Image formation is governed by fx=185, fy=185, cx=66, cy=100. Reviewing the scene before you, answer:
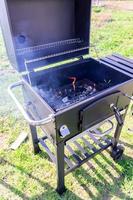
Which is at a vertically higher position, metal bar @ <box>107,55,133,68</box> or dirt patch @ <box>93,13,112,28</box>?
metal bar @ <box>107,55,133,68</box>

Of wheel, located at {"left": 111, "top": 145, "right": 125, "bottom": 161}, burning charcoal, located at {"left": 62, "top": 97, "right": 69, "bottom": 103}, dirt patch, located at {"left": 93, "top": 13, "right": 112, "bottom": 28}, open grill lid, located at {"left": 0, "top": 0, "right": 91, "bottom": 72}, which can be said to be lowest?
wheel, located at {"left": 111, "top": 145, "right": 125, "bottom": 161}

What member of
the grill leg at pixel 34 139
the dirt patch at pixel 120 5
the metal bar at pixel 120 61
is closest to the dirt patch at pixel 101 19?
the dirt patch at pixel 120 5

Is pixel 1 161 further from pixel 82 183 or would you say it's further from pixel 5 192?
pixel 82 183

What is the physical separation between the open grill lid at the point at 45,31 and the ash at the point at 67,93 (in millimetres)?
230

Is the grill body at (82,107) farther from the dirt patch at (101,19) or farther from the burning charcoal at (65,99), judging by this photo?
the dirt patch at (101,19)

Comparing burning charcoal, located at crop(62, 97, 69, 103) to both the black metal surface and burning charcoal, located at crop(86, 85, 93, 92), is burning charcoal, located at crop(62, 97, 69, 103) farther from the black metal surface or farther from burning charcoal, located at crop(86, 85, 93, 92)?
the black metal surface

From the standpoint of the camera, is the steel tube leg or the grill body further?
the steel tube leg

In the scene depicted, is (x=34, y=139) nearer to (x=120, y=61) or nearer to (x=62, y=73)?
(x=62, y=73)

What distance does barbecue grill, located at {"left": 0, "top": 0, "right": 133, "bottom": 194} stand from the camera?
3.76ft

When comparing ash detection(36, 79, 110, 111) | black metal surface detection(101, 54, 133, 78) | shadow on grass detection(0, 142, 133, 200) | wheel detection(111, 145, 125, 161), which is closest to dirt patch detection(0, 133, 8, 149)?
shadow on grass detection(0, 142, 133, 200)

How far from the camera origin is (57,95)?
1522 mm

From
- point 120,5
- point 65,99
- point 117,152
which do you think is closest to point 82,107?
point 65,99

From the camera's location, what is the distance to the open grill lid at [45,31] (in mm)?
1278

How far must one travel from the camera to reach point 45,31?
1.47 metres
